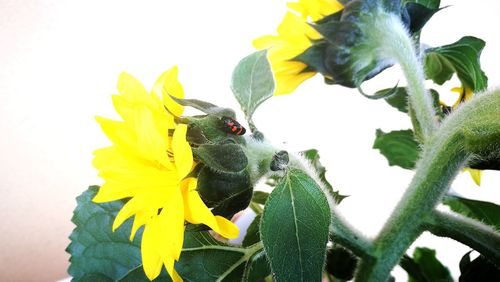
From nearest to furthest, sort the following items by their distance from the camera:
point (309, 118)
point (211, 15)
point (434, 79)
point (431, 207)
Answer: point (431, 207)
point (434, 79)
point (211, 15)
point (309, 118)

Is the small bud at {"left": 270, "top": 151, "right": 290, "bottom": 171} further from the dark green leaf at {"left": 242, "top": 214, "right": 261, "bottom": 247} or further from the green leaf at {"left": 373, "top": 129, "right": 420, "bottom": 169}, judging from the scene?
the green leaf at {"left": 373, "top": 129, "right": 420, "bottom": 169}

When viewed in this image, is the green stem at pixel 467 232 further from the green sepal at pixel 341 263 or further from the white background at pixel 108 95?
the white background at pixel 108 95

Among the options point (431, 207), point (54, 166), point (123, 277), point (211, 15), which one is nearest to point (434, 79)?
point (431, 207)

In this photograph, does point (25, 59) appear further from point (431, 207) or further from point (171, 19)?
point (431, 207)

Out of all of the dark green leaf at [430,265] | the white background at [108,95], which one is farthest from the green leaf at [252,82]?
the white background at [108,95]

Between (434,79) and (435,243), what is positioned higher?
(434,79)

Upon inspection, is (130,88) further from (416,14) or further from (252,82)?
(416,14)
